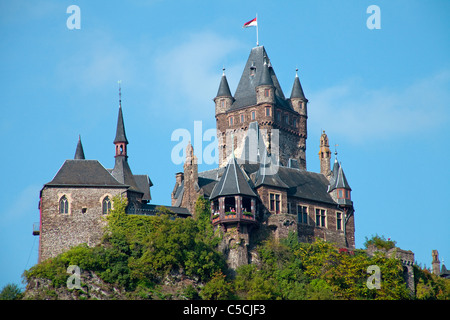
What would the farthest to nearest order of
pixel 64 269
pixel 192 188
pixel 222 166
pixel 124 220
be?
pixel 222 166 → pixel 192 188 → pixel 124 220 → pixel 64 269

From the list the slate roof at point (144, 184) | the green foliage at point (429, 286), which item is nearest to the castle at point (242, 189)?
the slate roof at point (144, 184)

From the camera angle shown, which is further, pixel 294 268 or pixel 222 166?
pixel 222 166

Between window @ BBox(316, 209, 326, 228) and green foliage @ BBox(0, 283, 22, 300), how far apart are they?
29.5 metres

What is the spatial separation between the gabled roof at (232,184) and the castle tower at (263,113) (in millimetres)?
14601

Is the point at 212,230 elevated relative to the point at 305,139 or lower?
lower

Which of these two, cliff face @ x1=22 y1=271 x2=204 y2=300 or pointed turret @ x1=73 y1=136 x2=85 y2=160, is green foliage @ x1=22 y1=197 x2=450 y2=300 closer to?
cliff face @ x1=22 y1=271 x2=204 y2=300

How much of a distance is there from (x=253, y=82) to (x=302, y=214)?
2210cm

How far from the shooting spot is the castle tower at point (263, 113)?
111m

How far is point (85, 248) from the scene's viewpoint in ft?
288

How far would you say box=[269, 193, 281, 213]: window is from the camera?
9519 cm
